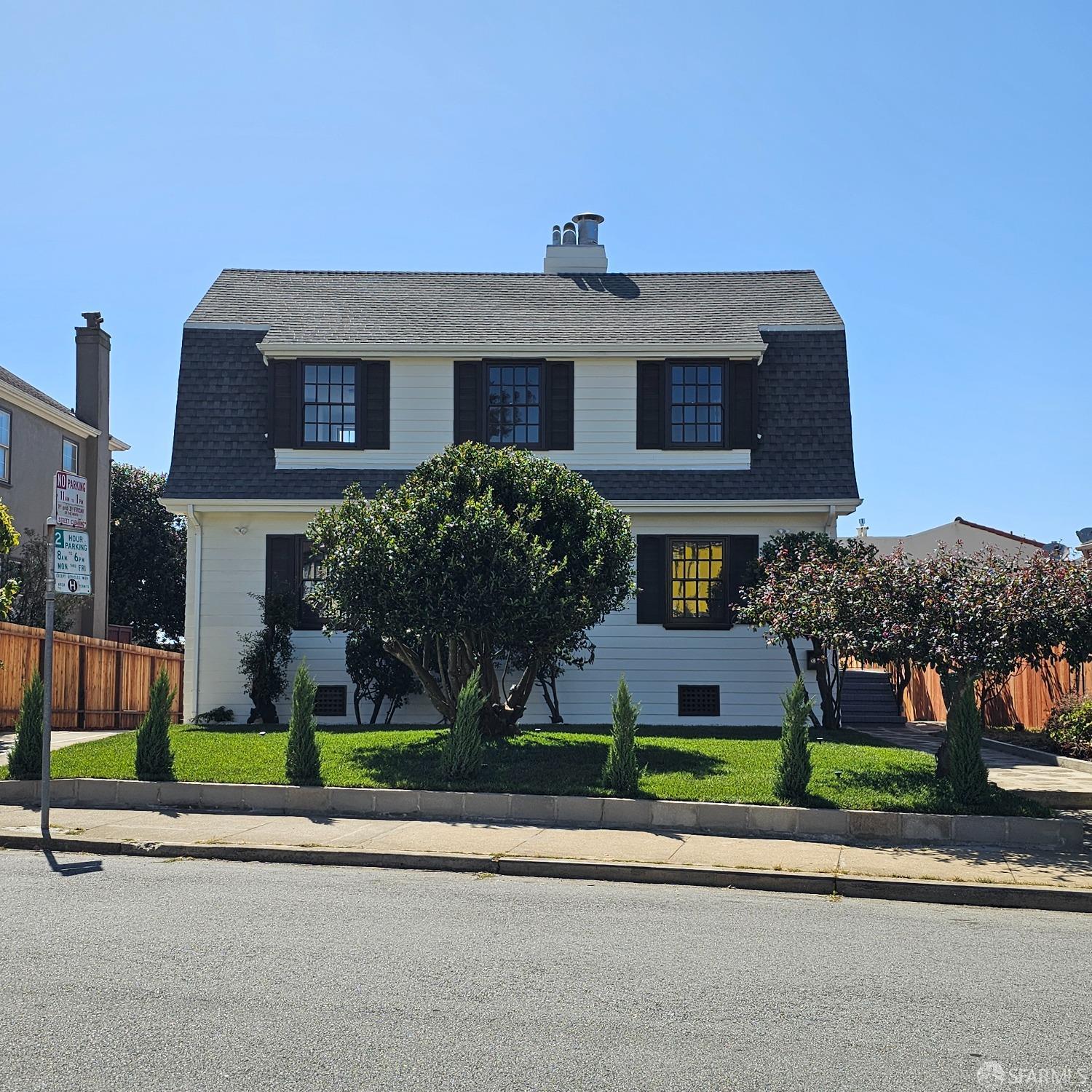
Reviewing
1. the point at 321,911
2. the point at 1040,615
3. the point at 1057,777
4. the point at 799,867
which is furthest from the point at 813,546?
the point at 321,911

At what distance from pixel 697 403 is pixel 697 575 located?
2898mm

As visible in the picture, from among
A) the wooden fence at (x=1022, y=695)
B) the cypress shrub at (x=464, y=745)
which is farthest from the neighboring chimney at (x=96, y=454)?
the cypress shrub at (x=464, y=745)

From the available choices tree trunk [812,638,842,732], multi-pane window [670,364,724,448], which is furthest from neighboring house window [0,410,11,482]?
tree trunk [812,638,842,732]

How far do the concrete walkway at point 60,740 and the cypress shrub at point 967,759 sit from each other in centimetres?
1058

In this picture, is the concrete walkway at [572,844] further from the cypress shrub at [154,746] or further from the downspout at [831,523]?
the downspout at [831,523]

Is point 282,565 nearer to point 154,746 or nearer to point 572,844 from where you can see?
point 154,746

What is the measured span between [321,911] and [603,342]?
12938 millimetres

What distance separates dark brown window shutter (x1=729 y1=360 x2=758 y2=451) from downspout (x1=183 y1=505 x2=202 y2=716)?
28.8 feet

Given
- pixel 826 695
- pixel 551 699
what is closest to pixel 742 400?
pixel 826 695

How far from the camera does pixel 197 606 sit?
1894cm

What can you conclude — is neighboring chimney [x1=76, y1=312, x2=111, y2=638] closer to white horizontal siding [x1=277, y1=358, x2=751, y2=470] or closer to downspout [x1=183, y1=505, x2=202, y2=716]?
downspout [x1=183, y1=505, x2=202, y2=716]

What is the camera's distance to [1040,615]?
11391 mm

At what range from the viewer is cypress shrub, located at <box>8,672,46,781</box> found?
1256 centimetres

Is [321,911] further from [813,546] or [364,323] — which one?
[364,323]
